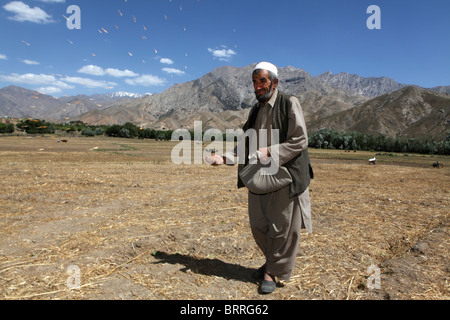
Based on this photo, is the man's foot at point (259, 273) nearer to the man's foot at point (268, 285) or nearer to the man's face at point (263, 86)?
the man's foot at point (268, 285)

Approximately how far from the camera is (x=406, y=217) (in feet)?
24.3

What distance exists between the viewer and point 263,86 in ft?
11.5

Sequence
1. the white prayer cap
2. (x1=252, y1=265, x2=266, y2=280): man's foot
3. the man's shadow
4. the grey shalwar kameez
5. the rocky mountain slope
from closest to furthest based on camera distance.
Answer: the grey shalwar kameez < the white prayer cap < (x1=252, y1=265, x2=266, y2=280): man's foot < the man's shadow < the rocky mountain slope

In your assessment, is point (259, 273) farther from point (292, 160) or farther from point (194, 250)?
point (292, 160)

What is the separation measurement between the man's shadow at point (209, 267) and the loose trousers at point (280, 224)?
0.52 meters

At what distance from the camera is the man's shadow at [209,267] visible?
158 inches

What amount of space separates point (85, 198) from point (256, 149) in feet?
23.2

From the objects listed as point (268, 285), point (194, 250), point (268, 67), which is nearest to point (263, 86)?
point (268, 67)

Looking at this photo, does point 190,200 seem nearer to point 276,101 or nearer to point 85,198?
point 85,198

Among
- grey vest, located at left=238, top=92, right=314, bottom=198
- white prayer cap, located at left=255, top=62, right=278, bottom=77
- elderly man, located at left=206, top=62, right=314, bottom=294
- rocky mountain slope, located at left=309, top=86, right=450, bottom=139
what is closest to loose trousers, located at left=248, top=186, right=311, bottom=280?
elderly man, located at left=206, top=62, right=314, bottom=294

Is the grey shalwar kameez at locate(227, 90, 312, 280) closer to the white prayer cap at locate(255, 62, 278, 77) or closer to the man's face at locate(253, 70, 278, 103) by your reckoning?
the man's face at locate(253, 70, 278, 103)

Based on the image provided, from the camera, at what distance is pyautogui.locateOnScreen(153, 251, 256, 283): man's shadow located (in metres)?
4.01
